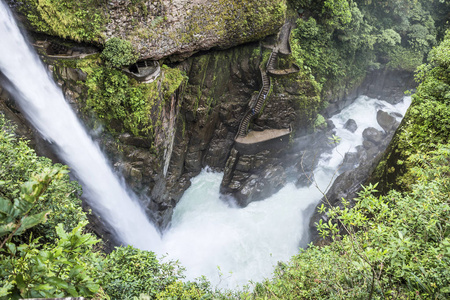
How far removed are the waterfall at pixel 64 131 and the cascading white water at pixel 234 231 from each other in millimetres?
2799

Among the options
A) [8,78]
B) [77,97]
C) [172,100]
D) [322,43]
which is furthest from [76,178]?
[322,43]

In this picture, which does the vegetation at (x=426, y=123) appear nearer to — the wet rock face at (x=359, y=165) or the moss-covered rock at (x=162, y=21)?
the wet rock face at (x=359, y=165)

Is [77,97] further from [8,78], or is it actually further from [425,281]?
[425,281]

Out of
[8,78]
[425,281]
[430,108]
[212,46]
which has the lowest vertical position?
[8,78]

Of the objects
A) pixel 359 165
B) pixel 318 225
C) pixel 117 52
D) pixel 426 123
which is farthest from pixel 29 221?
pixel 359 165

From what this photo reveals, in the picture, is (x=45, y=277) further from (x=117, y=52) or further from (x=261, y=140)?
(x=261, y=140)

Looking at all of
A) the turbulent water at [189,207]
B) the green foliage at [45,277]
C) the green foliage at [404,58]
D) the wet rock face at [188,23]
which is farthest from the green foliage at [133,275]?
the green foliage at [404,58]

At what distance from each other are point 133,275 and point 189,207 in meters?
10.3

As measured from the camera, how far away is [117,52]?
1045 cm

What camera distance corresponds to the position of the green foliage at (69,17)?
9367 millimetres

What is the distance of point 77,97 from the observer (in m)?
10.3

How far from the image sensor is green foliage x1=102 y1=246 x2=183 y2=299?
16.9 feet

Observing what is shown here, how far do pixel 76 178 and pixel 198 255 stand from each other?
736cm

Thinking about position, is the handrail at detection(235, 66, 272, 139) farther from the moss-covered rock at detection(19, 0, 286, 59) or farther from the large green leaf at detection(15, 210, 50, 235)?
the large green leaf at detection(15, 210, 50, 235)
